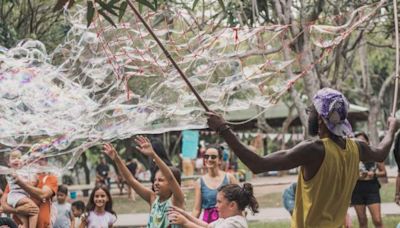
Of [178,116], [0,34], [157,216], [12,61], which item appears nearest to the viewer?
[178,116]

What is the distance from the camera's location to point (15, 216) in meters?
8.89

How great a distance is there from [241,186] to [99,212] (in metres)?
2.48

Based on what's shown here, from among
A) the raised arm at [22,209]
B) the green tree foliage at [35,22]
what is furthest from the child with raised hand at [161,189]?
the green tree foliage at [35,22]

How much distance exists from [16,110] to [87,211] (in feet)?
4.70

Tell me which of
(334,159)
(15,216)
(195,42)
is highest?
(195,42)

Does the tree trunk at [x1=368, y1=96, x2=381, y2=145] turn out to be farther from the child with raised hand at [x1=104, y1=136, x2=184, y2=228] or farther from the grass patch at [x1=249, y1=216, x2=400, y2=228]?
the child with raised hand at [x1=104, y1=136, x2=184, y2=228]

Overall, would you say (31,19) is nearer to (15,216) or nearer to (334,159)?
(15,216)

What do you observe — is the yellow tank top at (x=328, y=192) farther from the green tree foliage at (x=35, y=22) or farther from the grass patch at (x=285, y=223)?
the green tree foliage at (x=35, y=22)

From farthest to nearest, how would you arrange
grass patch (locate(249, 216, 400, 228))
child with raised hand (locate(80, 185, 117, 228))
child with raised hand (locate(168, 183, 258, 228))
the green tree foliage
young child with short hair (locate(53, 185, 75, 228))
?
the green tree foliage → grass patch (locate(249, 216, 400, 228)) → young child with short hair (locate(53, 185, 75, 228)) → child with raised hand (locate(80, 185, 117, 228)) → child with raised hand (locate(168, 183, 258, 228))

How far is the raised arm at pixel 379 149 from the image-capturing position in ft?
16.3

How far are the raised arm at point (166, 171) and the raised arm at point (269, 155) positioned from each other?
2166mm

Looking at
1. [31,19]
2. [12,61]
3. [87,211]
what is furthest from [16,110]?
[31,19]

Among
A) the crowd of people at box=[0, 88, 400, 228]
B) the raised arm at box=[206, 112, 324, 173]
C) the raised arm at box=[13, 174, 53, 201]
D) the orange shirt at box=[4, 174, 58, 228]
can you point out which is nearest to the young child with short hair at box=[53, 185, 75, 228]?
the crowd of people at box=[0, 88, 400, 228]

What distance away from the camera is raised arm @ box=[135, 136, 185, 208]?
257 inches
